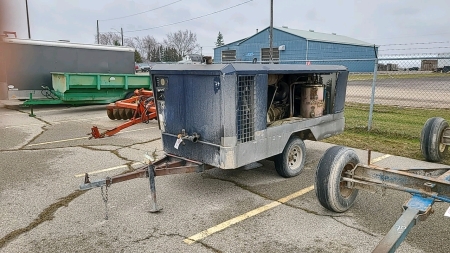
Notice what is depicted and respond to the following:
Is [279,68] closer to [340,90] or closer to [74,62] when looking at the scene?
[340,90]

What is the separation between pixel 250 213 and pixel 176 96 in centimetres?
188

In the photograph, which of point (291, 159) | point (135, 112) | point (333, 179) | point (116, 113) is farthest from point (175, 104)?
point (116, 113)

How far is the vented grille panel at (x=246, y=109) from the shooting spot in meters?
4.66

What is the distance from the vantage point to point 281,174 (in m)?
5.66

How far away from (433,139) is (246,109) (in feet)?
12.5

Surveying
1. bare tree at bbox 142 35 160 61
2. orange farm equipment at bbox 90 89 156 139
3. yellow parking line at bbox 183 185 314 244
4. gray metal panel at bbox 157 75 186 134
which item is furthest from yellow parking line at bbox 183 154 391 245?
bare tree at bbox 142 35 160 61

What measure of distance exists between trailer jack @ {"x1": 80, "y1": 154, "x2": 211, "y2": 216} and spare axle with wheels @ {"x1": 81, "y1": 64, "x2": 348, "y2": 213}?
0.02 metres

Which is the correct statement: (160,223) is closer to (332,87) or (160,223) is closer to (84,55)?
(332,87)

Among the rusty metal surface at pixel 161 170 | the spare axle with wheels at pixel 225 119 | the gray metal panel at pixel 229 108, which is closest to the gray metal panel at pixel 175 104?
the spare axle with wheels at pixel 225 119

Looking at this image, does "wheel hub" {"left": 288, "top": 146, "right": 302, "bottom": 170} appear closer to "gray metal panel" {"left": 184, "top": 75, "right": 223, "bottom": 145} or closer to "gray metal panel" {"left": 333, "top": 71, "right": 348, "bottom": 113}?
"gray metal panel" {"left": 333, "top": 71, "right": 348, "bottom": 113}


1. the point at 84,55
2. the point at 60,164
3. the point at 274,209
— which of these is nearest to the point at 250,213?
the point at 274,209

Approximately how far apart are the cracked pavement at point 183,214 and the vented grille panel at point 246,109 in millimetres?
891

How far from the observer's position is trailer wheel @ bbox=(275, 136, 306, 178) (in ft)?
18.2

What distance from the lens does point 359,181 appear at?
13.6ft
